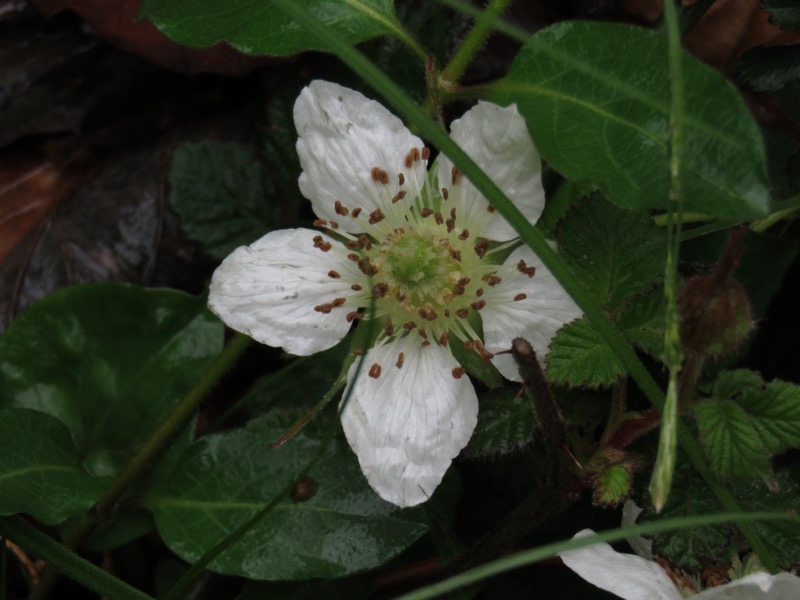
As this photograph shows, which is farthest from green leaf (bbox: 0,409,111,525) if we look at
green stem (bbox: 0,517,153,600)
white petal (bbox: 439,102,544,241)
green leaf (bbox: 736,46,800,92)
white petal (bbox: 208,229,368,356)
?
green leaf (bbox: 736,46,800,92)

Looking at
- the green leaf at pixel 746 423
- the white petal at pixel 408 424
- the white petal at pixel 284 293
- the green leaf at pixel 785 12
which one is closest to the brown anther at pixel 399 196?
the white petal at pixel 284 293

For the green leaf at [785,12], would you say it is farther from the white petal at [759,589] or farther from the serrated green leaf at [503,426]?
the white petal at [759,589]

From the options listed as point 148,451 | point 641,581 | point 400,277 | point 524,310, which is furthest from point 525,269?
point 148,451

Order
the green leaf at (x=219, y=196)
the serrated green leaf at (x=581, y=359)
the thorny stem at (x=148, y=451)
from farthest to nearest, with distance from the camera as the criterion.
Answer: the green leaf at (x=219, y=196) → the thorny stem at (x=148, y=451) → the serrated green leaf at (x=581, y=359)

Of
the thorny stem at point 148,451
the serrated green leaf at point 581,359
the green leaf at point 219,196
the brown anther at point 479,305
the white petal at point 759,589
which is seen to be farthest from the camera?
the green leaf at point 219,196

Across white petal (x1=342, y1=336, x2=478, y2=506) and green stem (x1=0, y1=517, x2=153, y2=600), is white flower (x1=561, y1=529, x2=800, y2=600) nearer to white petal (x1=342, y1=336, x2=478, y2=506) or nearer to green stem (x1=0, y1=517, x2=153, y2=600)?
white petal (x1=342, y1=336, x2=478, y2=506)
